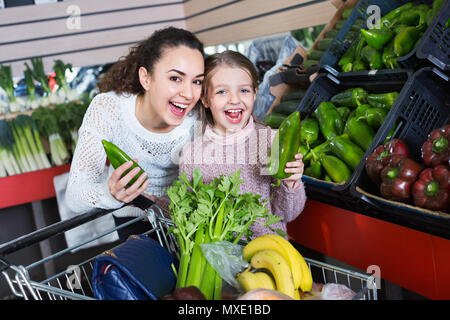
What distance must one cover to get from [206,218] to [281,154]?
0.43 m

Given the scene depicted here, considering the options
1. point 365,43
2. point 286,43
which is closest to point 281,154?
point 365,43

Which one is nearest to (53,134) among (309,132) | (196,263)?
(309,132)

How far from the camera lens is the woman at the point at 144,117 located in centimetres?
179

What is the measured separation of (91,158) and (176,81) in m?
0.52

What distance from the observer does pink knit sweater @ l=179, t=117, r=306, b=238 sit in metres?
1.75

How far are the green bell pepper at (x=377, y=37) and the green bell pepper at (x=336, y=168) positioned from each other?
708 millimetres

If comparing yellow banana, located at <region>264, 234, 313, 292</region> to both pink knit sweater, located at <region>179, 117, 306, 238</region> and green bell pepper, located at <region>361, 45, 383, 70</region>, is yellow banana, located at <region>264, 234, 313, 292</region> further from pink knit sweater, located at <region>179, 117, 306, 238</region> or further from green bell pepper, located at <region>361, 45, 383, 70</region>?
green bell pepper, located at <region>361, 45, 383, 70</region>

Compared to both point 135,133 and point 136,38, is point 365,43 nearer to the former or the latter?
point 135,133

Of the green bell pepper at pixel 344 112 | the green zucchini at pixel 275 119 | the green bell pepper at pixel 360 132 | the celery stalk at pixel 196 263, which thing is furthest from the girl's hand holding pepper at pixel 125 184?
the green zucchini at pixel 275 119

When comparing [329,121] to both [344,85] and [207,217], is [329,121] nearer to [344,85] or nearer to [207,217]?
[344,85]

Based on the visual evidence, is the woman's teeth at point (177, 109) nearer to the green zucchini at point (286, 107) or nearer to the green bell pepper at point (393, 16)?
the green zucchini at point (286, 107)

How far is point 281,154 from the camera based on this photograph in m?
1.48

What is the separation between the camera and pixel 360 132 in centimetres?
204

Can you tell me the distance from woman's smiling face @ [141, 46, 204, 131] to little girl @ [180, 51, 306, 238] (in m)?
0.07
